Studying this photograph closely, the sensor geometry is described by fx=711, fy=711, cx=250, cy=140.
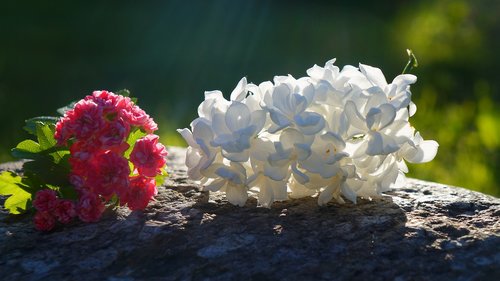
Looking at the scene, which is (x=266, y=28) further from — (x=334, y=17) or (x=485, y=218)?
(x=485, y=218)

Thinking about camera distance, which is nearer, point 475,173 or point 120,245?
point 120,245

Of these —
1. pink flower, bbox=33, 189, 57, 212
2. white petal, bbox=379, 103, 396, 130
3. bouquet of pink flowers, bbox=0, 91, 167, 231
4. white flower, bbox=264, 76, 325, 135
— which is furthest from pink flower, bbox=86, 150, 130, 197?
white petal, bbox=379, 103, 396, 130

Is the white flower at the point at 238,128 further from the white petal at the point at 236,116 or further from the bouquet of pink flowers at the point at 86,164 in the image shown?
the bouquet of pink flowers at the point at 86,164

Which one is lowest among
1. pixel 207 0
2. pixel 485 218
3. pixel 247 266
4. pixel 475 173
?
pixel 247 266

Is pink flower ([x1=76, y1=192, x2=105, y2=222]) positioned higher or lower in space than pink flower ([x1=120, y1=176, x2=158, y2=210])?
lower

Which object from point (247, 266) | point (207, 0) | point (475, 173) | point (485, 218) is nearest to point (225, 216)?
point (247, 266)

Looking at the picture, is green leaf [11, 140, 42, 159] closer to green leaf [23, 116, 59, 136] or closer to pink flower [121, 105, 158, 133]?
green leaf [23, 116, 59, 136]
